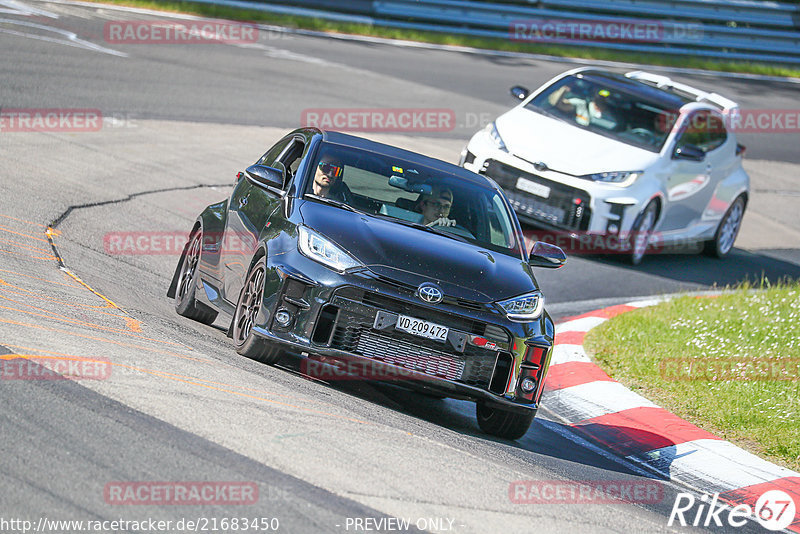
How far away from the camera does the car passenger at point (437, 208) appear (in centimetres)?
752

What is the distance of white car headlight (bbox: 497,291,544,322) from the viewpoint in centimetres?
668

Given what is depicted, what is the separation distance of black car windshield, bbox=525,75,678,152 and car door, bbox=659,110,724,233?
0.88 feet

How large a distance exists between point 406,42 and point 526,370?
1900cm

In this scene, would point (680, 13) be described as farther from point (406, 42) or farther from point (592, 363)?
point (592, 363)

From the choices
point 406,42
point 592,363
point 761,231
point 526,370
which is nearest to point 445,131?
point 761,231

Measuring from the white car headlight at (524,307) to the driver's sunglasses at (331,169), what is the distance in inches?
60.7

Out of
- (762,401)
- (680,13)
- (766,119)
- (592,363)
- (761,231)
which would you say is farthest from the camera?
(680,13)

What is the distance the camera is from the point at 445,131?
18.1 metres

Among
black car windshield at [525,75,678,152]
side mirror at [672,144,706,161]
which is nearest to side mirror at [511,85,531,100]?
black car windshield at [525,75,678,152]

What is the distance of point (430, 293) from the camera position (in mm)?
6422

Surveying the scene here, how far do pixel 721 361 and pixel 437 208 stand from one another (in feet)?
10.3

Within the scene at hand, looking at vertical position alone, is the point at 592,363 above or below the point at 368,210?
below

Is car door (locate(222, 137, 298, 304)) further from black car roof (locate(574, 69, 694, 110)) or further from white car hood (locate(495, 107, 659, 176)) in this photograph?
black car roof (locate(574, 69, 694, 110))

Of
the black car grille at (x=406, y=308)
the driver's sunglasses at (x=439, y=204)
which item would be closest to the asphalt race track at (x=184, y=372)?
the black car grille at (x=406, y=308)
